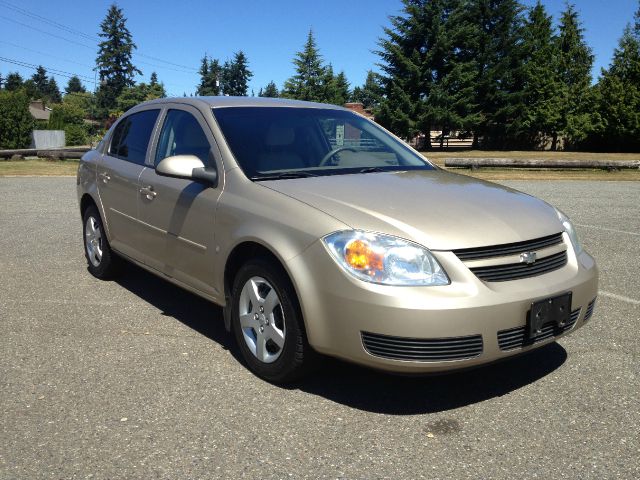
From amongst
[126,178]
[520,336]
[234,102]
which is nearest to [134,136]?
[126,178]

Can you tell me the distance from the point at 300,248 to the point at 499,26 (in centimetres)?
4958

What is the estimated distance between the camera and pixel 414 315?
9.63 ft

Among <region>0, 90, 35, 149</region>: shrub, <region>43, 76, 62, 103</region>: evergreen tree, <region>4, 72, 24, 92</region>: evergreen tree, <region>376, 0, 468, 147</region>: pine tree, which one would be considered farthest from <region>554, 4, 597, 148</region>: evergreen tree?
<region>43, 76, 62, 103</region>: evergreen tree

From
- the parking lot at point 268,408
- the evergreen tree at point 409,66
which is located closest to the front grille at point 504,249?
the parking lot at point 268,408

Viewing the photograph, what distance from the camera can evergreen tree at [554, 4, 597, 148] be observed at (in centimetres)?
4609

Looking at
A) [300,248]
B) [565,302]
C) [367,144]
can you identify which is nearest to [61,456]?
[300,248]

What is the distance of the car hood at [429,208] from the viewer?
3.15 metres

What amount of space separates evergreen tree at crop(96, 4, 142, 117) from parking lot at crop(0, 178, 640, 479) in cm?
10640

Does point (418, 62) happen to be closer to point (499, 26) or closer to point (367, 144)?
point (499, 26)

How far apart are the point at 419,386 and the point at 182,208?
1.93 meters

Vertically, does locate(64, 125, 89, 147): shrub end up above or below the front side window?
below

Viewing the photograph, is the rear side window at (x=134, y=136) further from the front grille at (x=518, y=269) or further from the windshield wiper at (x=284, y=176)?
the front grille at (x=518, y=269)

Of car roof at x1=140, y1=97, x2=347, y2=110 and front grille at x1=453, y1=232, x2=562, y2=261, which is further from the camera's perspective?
car roof at x1=140, y1=97, x2=347, y2=110

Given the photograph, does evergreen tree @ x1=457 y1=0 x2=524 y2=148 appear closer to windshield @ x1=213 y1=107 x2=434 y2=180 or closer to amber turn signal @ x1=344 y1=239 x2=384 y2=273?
windshield @ x1=213 y1=107 x2=434 y2=180
